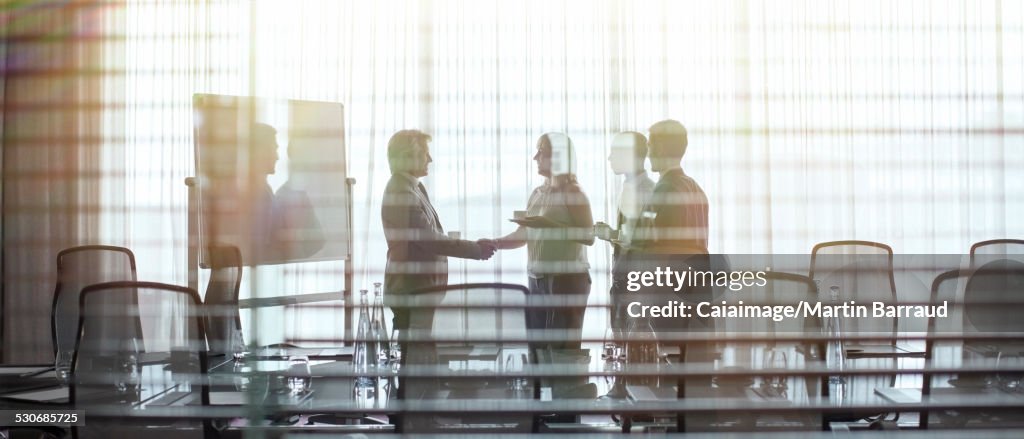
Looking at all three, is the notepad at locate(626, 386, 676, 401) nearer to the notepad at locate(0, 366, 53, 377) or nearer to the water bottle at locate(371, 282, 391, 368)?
the water bottle at locate(371, 282, 391, 368)

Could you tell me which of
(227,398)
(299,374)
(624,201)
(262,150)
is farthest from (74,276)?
(624,201)

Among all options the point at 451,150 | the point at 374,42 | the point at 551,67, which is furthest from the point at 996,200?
the point at 374,42

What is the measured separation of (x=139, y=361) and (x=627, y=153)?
141 cm

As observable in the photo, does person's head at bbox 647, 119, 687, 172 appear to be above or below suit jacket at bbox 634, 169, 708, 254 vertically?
above

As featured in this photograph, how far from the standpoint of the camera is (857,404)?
1.51 meters

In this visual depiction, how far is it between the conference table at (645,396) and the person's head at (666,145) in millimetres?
447

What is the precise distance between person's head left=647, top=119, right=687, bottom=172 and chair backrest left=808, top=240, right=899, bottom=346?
38 cm

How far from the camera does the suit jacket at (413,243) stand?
1522 mm

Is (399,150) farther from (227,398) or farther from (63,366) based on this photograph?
(63,366)

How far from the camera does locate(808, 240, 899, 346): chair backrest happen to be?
1527 millimetres

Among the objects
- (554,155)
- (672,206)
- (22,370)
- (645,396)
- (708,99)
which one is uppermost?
(708,99)

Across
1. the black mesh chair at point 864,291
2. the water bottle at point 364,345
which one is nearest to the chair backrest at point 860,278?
the black mesh chair at point 864,291

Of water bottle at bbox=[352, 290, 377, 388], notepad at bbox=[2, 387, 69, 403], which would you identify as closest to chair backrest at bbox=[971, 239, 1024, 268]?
water bottle at bbox=[352, 290, 377, 388]

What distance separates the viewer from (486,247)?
1.53m
